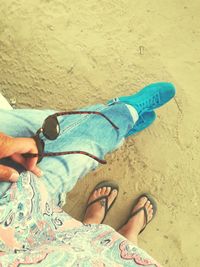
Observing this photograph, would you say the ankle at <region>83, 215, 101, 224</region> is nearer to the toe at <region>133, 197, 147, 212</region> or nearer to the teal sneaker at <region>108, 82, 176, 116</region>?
the toe at <region>133, 197, 147, 212</region>

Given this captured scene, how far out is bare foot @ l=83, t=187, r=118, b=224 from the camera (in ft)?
4.73

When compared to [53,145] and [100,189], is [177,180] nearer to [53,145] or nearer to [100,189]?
[100,189]

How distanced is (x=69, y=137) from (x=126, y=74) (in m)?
0.51

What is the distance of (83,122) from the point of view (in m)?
1.18

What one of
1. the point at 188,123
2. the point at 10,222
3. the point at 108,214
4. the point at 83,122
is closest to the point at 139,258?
the point at 10,222

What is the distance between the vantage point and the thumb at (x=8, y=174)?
2.87ft

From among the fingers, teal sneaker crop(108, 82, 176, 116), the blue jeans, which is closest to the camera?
the fingers

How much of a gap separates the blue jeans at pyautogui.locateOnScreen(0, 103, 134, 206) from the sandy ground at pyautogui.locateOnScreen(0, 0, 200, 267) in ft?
0.93

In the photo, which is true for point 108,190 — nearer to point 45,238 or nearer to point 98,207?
point 98,207

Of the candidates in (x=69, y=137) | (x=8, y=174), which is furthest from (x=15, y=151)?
(x=69, y=137)

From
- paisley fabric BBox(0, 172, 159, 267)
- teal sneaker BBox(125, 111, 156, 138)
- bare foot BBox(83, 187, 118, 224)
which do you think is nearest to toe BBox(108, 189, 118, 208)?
bare foot BBox(83, 187, 118, 224)

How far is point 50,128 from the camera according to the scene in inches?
39.9

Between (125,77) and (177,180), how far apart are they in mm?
445

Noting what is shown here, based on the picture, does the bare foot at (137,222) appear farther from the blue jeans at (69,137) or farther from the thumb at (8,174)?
the thumb at (8,174)
